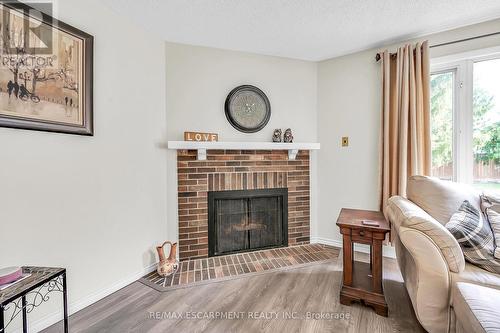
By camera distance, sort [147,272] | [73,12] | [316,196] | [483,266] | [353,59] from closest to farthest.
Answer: [483,266] < [73,12] < [147,272] < [353,59] < [316,196]

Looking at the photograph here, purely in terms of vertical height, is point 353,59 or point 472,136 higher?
point 353,59

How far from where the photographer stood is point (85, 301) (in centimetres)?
166

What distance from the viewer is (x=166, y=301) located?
5.71 feet

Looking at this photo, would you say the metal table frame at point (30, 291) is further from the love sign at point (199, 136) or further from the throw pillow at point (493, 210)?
the throw pillow at point (493, 210)

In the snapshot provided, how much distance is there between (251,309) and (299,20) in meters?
2.40

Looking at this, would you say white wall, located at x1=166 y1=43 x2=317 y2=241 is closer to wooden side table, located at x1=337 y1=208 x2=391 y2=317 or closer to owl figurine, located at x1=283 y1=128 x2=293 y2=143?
owl figurine, located at x1=283 y1=128 x2=293 y2=143

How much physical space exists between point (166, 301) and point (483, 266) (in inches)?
83.2

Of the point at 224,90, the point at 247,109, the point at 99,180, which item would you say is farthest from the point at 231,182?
the point at 99,180

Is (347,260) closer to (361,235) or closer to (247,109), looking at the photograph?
(361,235)

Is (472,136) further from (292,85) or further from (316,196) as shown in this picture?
(292,85)

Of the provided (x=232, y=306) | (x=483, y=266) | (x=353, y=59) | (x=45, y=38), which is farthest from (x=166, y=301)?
(x=353, y=59)

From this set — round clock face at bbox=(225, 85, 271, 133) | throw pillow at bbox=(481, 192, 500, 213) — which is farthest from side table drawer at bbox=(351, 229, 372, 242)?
round clock face at bbox=(225, 85, 271, 133)

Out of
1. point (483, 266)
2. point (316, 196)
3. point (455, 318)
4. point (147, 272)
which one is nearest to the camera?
point (455, 318)

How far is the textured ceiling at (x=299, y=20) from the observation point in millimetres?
1806
